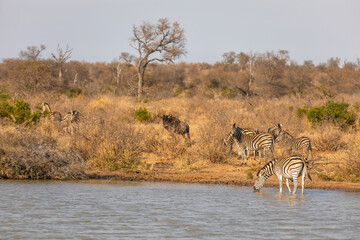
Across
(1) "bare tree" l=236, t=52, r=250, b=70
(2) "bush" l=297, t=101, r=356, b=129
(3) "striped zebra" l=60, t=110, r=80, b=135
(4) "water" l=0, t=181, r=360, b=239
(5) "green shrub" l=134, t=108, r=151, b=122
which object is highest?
(1) "bare tree" l=236, t=52, r=250, b=70

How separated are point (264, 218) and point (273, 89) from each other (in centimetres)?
3820

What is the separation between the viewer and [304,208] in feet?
35.6

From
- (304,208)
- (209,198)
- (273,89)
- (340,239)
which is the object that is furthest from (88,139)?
(273,89)

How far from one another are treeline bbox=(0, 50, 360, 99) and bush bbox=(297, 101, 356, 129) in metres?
6.85

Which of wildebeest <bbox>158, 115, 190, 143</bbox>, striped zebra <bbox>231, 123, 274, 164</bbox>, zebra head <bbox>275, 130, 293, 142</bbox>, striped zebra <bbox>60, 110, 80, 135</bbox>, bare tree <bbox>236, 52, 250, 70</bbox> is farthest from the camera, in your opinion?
bare tree <bbox>236, 52, 250, 70</bbox>

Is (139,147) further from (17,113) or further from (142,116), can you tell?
(142,116)

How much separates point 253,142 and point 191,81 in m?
43.7

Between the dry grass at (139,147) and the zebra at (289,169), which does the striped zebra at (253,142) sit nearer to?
the dry grass at (139,147)

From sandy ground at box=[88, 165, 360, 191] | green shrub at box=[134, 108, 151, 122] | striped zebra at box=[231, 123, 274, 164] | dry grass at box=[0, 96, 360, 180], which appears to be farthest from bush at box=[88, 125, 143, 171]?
green shrub at box=[134, 108, 151, 122]

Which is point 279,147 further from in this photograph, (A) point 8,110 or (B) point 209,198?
(A) point 8,110

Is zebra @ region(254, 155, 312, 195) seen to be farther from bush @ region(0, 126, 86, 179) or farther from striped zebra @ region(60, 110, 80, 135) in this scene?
striped zebra @ region(60, 110, 80, 135)

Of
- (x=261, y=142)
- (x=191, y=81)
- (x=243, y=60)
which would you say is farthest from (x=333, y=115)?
(x=243, y=60)

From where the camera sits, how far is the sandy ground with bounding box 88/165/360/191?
14.2 meters

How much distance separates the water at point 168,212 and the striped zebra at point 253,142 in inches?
127
